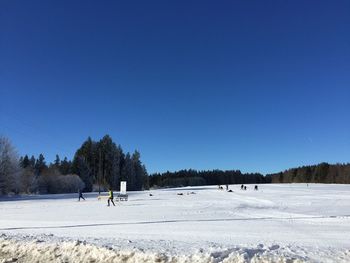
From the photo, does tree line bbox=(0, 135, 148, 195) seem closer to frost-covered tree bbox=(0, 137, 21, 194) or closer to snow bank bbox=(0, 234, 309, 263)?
frost-covered tree bbox=(0, 137, 21, 194)

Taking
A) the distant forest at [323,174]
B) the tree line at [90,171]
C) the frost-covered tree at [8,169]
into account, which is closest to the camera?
the frost-covered tree at [8,169]

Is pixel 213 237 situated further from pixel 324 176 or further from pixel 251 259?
pixel 324 176

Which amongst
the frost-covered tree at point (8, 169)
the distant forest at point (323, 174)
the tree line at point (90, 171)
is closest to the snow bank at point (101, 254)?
the frost-covered tree at point (8, 169)

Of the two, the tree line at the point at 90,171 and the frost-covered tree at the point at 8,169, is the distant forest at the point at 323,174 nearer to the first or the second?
the tree line at the point at 90,171

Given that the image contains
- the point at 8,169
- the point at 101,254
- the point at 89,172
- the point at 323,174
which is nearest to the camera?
the point at 101,254

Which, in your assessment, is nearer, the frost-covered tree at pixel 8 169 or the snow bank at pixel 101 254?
the snow bank at pixel 101 254

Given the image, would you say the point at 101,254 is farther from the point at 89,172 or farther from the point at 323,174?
the point at 323,174

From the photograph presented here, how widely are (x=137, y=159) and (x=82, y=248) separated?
133 metres

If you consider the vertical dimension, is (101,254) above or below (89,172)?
below

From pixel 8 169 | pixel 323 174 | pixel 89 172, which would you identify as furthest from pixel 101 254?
pixel 323 174

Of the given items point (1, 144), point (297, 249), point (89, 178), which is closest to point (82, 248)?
point (297, 249)

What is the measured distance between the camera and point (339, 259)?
10891 mm

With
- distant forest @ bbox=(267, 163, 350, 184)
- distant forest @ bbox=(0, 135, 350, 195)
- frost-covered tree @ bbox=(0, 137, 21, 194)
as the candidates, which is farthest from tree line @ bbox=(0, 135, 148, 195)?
distant forest @ bbox=(267, 163, 350, 184)

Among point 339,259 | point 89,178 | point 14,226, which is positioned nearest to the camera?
point 339,259
